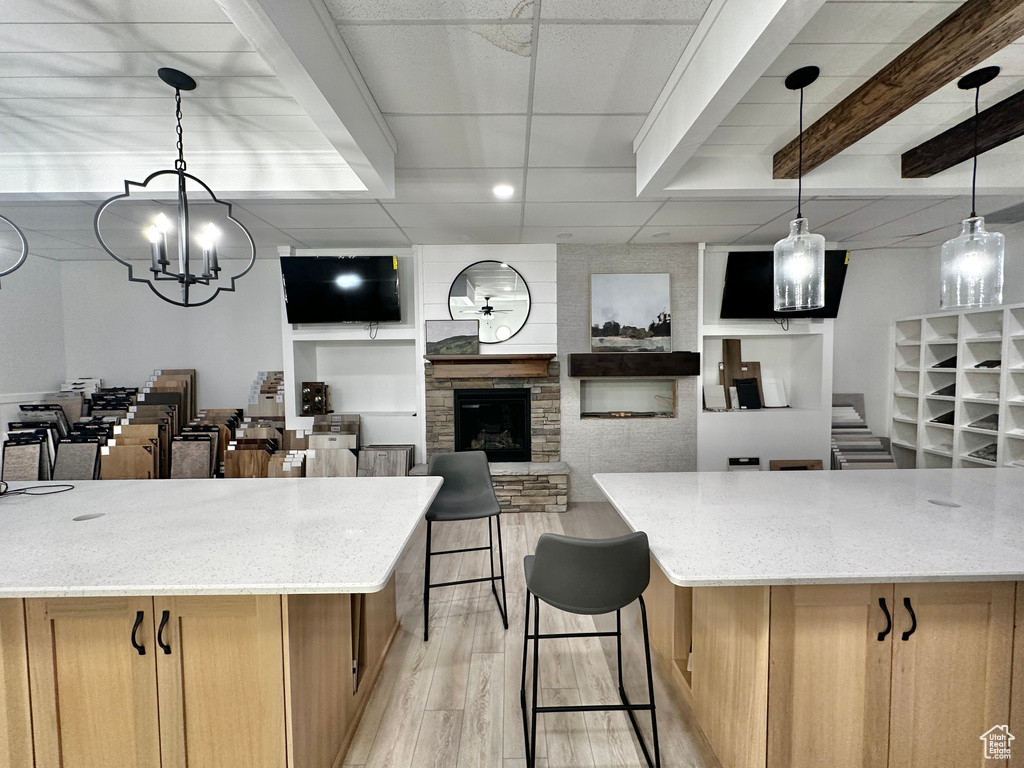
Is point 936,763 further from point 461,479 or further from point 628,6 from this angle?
point 628,6

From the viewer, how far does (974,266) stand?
1684 mm

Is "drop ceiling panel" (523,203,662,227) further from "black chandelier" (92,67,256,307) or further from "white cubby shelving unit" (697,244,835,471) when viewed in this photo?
"black chandelier" (92,67,256,307)

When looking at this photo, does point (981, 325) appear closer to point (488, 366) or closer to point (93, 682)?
point (488, 366)

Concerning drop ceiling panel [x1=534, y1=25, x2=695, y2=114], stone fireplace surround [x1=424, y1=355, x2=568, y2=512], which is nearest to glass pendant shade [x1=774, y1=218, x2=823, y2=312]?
drop ceiling panel [x1=534, y1=25, x2=695, y2=114]

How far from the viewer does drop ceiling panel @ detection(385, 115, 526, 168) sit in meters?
2.09

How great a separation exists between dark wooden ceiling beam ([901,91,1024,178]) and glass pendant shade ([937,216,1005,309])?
0.67 meters

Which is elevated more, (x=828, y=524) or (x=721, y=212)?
(x=721, y=212)

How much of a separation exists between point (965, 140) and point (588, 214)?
199 centimetres

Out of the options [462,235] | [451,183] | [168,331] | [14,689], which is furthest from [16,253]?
[168,331]

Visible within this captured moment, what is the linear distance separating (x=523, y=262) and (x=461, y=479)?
229 cm

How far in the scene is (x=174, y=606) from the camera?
4.24ft

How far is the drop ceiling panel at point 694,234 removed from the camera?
3.76m

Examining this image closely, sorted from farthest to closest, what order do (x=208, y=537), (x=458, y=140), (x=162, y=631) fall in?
(x=458, y=140), (x=208, y=537), (x=162, y=631)

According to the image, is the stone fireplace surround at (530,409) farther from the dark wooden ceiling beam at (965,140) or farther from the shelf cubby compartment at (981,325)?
the shelf cubby compartment at (981,325)
